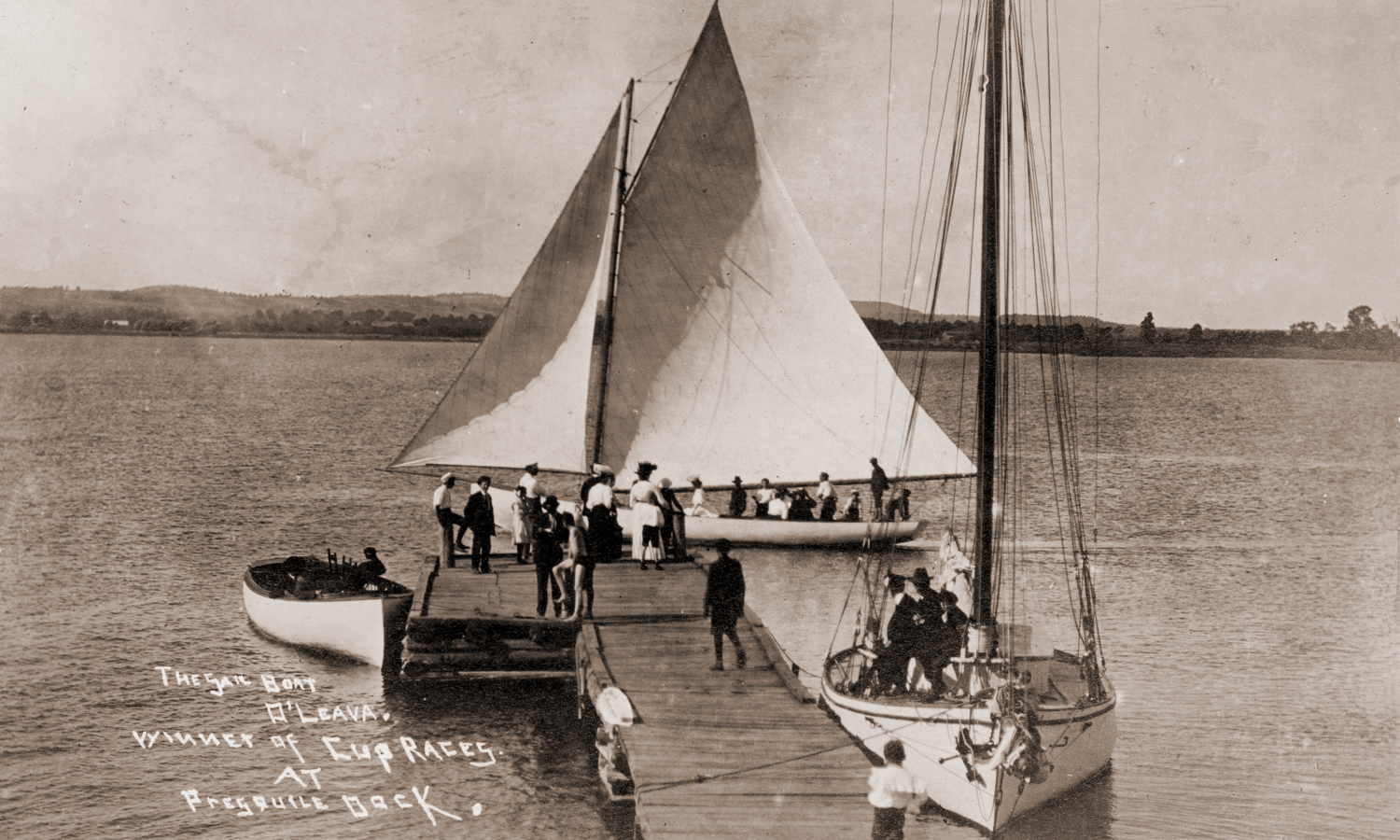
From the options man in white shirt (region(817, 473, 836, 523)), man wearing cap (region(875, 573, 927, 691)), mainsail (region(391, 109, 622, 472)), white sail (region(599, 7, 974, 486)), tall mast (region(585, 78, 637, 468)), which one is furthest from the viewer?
man in white shirt (region(817, 473, 836, 523))

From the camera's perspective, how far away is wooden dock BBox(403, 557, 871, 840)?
11.9 metres

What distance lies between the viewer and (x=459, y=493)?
162 ft

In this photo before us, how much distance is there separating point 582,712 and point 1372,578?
2478 cm

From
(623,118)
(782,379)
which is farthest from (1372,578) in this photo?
(623,118)

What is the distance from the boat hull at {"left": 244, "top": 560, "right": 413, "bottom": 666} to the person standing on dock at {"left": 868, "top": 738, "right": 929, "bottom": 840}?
44.6ft

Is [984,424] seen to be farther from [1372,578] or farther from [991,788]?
[1372,578]

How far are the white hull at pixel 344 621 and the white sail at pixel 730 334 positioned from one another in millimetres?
10349

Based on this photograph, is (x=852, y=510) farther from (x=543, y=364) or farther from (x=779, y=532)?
(x=543, y=364)

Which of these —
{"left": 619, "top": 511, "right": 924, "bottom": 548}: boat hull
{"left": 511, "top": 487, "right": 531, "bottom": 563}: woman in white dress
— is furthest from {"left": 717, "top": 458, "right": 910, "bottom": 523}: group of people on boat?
{"left": 511, "top": 487, "right": 531, "bottom": 563}: woman in white dress

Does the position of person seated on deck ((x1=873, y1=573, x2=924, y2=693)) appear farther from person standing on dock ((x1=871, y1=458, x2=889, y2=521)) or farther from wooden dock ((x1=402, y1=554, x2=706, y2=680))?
person standing on dock ((x1=871, y1=458, x2=889, y2=521))

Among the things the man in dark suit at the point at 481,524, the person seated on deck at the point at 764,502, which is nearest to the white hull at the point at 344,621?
the man in dark suit at the point at 481,524

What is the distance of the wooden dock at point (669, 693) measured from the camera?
39.2ft

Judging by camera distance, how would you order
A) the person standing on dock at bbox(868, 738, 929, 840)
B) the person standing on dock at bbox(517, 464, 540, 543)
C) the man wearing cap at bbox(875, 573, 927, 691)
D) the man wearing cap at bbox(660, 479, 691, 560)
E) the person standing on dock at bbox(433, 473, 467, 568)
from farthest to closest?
the man wearing cap at bbox(660, 479, 691, 560)
the person standing on dock at bbox(433, 473, 467, 568)
the person standing on dock at bbox(517, 464, 540, 543)
the man wearing cap at bbox(875, 573, 927, 691)
the person standing on dock at bbox(868, 738, 929, 840)

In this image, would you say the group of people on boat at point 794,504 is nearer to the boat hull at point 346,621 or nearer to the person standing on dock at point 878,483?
the person standing on dock at point 878,483
